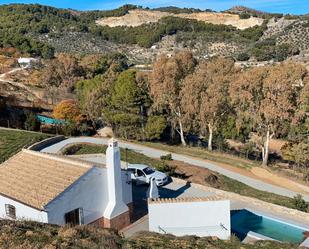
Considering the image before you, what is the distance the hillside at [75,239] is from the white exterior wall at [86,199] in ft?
15.1

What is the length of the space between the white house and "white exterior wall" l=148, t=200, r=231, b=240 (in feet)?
5.52

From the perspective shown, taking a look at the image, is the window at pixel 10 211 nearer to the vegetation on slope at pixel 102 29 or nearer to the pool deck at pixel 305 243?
the pool deck at pixel 305 243

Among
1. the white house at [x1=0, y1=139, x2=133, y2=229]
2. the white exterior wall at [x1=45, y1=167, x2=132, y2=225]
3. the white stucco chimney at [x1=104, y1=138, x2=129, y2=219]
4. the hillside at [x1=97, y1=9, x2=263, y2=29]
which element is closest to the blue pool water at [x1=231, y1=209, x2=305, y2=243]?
the white house at [x1=0, y1=139, x2=133, y2=229]

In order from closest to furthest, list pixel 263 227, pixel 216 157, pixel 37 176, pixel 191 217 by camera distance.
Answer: pixel 191 217
pixel 37 176
pixel 263 227
pixel 216 157

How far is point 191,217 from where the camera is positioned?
18.4 meters

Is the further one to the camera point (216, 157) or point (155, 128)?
point (155, 128)

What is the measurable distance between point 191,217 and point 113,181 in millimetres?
3468

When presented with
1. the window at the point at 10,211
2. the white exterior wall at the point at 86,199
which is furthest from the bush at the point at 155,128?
the window at the point at 10,211

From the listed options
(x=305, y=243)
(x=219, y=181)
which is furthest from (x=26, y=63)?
(x=305, y=243)

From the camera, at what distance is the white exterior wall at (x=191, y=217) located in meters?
18.3

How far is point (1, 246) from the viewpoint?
986 centimetres

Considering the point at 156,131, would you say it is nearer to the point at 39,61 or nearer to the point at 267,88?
the point at 267,88

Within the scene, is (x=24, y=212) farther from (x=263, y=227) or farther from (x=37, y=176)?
(x=263, y=227)

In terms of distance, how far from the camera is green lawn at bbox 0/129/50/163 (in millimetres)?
29422
